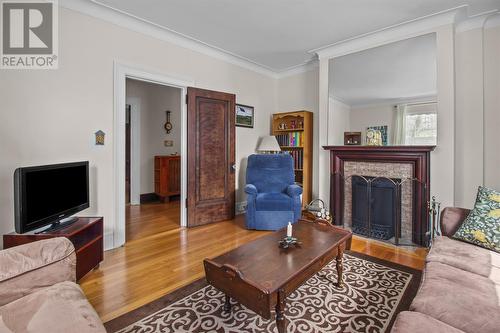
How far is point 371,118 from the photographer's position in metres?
3.47

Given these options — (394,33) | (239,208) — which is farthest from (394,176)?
(239,208)

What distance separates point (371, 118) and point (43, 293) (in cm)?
368

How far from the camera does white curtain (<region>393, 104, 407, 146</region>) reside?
3.16 metres

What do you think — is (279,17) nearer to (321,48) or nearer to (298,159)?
(321,48)

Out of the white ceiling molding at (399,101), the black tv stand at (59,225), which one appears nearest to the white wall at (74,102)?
the black tv stand at (59,225)

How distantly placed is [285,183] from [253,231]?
91 cm

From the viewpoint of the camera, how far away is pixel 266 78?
4828mm

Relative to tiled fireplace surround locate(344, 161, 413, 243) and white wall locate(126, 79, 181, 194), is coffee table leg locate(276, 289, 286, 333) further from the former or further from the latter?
white wall locate(126, 79, 181, 194)

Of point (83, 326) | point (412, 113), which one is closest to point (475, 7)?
point (412, 113)

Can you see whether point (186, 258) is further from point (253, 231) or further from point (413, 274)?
point (413, 274)

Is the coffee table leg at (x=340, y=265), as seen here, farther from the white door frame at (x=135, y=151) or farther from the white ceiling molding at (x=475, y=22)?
the white door frame at (x=135, y=151)

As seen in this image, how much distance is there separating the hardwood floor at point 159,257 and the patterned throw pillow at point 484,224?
2.26ft

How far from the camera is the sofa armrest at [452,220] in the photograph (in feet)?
6.95

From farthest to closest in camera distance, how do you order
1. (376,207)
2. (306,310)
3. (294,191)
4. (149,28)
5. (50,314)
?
(294,191), (376,207), (149,28), (306,310), (50,314)
